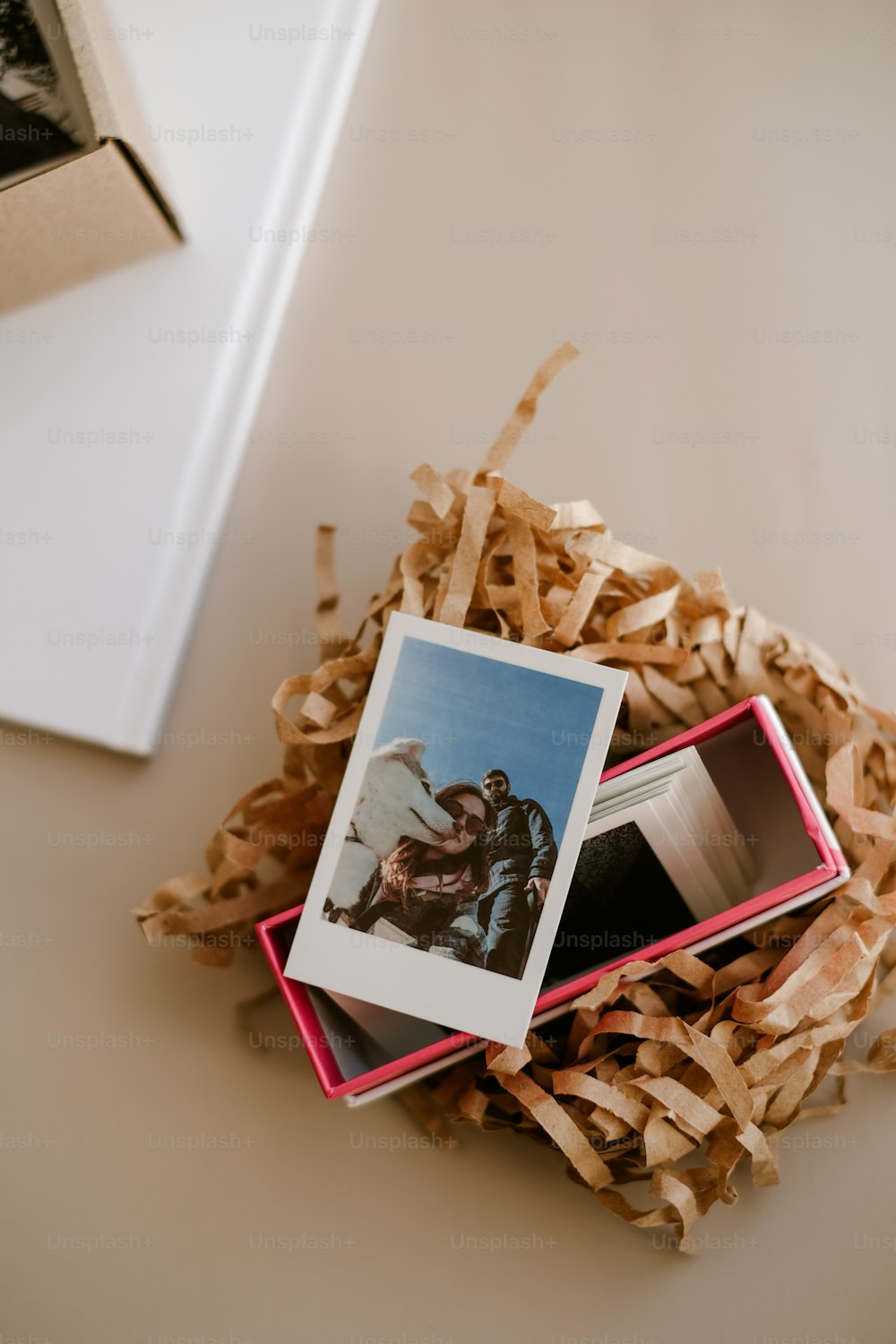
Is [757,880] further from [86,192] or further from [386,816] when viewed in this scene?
[86,192]

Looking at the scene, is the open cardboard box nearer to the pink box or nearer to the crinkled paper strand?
the crinkled paper strand

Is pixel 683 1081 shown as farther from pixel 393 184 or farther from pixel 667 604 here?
pixel 393 184

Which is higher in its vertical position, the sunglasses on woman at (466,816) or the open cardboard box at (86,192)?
the open cardboard box at (86,192)

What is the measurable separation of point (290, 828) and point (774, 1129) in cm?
49

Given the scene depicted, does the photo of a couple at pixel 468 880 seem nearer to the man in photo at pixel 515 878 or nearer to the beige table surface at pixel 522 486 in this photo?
the man in photo at pixel 515 878

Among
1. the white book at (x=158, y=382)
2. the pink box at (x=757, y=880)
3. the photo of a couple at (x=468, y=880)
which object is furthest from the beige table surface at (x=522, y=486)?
the photo of a couple at (x=468, y=880)

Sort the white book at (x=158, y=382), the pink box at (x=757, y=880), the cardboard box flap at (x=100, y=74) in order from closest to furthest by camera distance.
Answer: the pink box at (x=757, y=880), the cardboard box flap at (x=100, y=74), the white book at (x=158, y=382)

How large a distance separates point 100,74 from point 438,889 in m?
0.75

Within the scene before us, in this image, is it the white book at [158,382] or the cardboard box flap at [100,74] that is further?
the white book at [158,382]

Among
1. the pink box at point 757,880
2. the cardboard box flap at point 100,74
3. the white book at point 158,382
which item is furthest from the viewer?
the white book at point 158,382

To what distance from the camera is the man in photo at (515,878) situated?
28.9 inches

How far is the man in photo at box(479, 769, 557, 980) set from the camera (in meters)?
0.73

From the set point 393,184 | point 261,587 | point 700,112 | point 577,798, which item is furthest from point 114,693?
point 700,112

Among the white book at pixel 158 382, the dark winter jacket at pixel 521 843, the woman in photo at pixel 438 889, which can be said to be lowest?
the woman in photo at pixel 438 889
